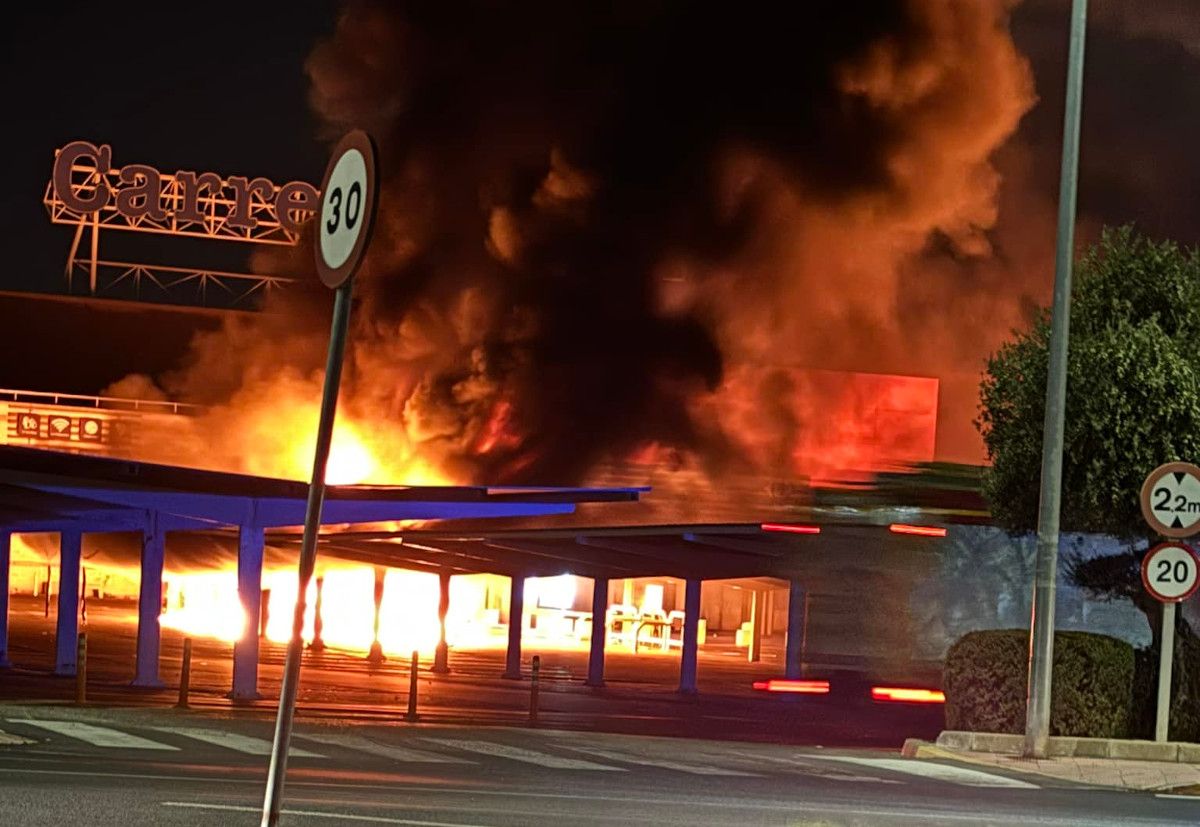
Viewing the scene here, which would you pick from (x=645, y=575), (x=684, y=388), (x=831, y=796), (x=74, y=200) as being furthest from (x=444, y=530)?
(x=74, y=200)

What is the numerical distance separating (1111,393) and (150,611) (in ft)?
41.2

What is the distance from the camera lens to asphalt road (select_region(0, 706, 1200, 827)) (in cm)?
988

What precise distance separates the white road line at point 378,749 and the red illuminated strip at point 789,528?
20.4 feet

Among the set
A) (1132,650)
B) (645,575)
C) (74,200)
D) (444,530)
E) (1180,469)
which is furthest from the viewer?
(74,200)

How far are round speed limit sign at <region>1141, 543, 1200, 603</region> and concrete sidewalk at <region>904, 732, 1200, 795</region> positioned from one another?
1.42 m

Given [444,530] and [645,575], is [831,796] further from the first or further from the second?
[645,575]

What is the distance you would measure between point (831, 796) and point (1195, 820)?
7.50 feet

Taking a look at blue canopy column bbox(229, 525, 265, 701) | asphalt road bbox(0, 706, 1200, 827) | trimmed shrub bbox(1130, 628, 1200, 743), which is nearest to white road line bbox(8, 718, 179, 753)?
asphalt road bbox(0, 706, 1200, 827)

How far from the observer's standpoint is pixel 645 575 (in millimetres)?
30438

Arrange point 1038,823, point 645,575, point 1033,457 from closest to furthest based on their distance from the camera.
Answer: point 1038,823 → point 1033,457 → point 645,575

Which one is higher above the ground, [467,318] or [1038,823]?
[467,318]

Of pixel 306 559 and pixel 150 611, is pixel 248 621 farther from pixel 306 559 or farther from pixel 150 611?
pixel 306 559

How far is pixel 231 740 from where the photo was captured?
1501cm

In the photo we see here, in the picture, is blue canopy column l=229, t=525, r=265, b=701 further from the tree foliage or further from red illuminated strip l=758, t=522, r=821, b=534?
the tree foliage
